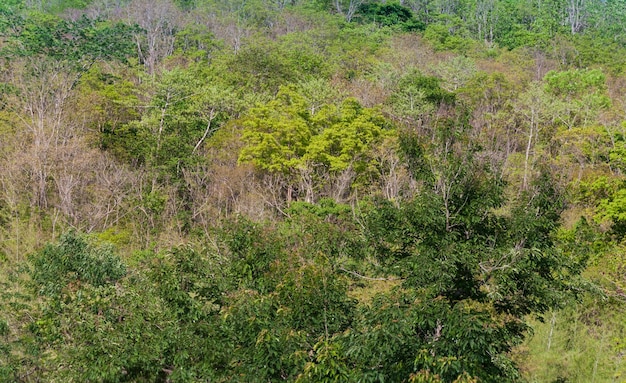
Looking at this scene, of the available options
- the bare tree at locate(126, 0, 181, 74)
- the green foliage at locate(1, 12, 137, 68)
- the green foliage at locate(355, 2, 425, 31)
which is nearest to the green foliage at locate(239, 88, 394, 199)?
→ the green foliage at locate(1, 12, 137, 68)

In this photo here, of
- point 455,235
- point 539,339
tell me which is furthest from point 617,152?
point 455,235

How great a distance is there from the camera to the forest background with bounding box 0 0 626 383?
798 cm

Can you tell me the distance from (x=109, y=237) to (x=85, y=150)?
5.34 m

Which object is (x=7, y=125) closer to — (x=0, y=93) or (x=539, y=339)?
(x=0, y=93)

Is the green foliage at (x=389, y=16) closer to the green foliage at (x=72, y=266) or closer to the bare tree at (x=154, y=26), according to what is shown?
the bare tree at (x=154, y=26)

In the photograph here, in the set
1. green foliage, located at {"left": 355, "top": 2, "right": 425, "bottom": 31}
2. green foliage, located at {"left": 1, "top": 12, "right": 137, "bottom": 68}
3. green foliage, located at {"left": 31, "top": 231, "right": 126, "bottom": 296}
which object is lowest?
green foliage, located at {"left": 31, "top": 231, "right": 126, "bottom": 296}

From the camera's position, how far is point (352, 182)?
904 inches

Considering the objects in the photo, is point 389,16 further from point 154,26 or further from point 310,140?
point 310,140

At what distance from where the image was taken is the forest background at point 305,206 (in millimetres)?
7984

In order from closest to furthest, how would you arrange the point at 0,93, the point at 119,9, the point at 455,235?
the point at 455,235
the point at 0,93
the point at 119,9

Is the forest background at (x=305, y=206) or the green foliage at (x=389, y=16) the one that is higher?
the green foliage at (x=389, y=16)

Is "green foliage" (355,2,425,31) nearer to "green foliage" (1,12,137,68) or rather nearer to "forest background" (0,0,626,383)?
"forest background" (0,0,626,383)

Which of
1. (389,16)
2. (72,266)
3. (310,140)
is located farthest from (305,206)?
(389,16)

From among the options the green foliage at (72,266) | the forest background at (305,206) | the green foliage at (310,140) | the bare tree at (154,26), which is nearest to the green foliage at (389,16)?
the forest background at (305,206)
